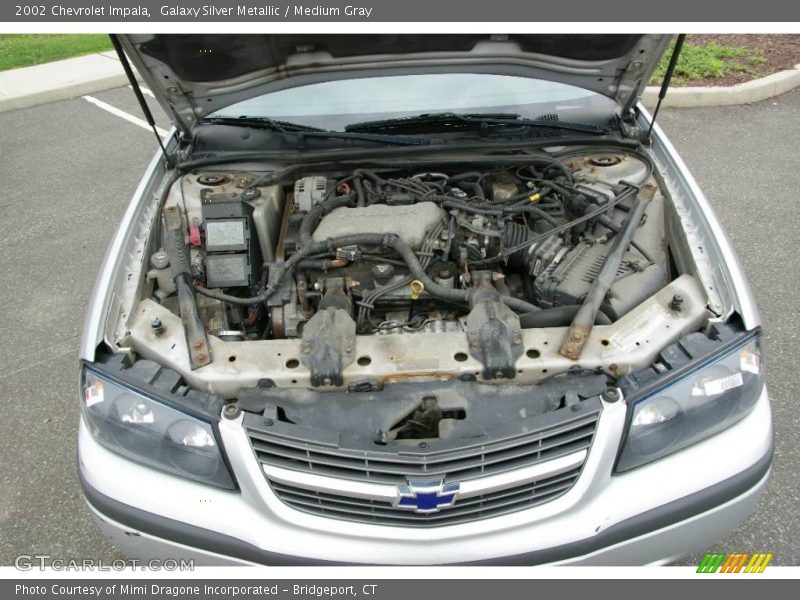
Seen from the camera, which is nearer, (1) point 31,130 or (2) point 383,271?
(2) point 383,271

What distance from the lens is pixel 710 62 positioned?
612 cm

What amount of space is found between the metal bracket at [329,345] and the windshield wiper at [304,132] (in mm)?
1034

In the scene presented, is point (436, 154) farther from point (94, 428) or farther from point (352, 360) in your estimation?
point (94, 428)

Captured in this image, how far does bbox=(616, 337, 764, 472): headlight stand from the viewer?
1.69m

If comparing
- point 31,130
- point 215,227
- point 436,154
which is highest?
point 436,154

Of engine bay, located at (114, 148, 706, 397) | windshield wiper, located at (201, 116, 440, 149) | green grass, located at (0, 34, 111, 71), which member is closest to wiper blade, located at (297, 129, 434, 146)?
windshield wiper, located at (201, 116, 440, 149)

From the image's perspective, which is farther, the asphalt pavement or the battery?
the asphalt pavement

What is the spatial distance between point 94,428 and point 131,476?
8.4 inches

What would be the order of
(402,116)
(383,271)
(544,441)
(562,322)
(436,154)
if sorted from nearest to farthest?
(544,441) → (562,322) → (383,271) → (436,154) → (402,116)

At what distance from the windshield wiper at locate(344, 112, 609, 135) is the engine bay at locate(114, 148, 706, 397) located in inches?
6.4

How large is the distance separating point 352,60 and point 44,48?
26.8 feet

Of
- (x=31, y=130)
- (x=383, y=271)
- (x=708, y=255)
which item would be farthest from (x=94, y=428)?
(x=31, y=130)

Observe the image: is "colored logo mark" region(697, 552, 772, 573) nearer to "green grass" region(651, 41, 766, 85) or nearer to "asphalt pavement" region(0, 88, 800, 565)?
"asphalt pavement" region(0, 88, 800, 565)

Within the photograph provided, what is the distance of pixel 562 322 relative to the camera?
206 cm
